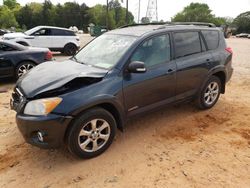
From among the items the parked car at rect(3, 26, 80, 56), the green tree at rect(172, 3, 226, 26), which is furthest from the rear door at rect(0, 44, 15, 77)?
the green tree at rect(172, 3, 226, 26)

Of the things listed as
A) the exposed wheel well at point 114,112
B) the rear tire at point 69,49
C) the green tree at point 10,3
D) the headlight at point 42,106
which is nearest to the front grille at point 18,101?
the headlight at point 42,106

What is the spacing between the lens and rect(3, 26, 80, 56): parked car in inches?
518

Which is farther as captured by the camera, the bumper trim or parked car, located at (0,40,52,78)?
parked car, located at (0,40,52,78)

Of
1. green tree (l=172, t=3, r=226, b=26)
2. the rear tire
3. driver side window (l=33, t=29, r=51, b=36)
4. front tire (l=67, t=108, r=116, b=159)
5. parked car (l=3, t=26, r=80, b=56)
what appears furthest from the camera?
green tree (l=172, t=3, r=226, b=26)

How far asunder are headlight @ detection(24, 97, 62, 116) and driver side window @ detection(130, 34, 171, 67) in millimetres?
1282

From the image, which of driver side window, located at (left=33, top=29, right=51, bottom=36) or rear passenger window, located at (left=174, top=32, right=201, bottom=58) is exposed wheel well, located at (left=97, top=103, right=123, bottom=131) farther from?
driver side window, located at (left=33, top=29, right=51, bottom=36)

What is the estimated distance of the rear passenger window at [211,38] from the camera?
5.06 meters

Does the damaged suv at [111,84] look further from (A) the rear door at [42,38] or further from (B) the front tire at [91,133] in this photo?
(A) the rear door at [42,38]

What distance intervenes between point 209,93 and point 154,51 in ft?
5.82

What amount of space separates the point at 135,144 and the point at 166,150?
1.58 feet

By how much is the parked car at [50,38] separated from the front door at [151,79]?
33.0ft

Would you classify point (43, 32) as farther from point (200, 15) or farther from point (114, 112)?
point (200, 15)

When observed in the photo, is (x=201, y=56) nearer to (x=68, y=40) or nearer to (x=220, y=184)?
(x=220, y=184)

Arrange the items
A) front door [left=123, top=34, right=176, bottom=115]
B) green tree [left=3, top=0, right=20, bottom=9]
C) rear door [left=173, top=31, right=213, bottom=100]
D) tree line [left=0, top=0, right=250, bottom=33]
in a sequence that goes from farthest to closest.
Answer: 1. green tree [left=3, top=0, right=20, bottom=9]
2. tree line [left=0, top=0, right=250, bottom=33]
3. rear door [left=173, top=31, right=213, bottom=100]
4. front door [left=123, top=34, right=176, bottom=115]
